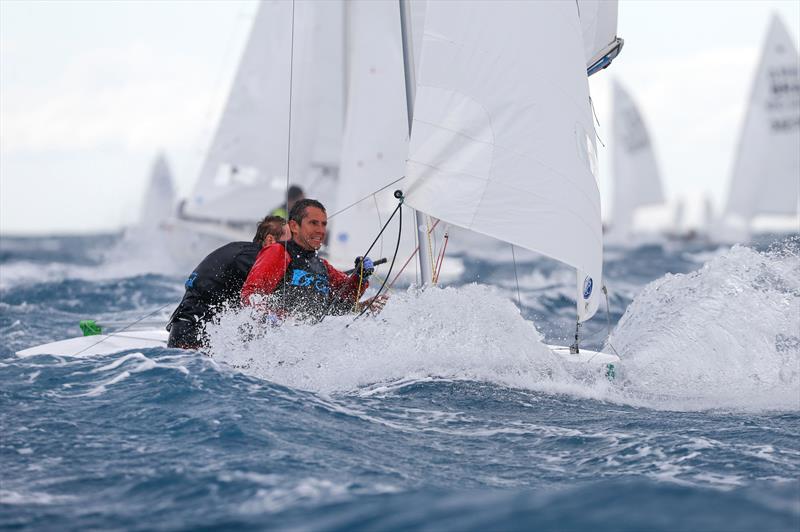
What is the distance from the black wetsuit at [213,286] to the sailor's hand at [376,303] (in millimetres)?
664

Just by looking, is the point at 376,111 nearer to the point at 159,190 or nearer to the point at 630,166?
the point at 630,166

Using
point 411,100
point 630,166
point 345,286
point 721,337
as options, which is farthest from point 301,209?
point 630,166

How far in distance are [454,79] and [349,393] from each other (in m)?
1.59

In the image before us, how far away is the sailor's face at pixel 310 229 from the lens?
4969 millimetres

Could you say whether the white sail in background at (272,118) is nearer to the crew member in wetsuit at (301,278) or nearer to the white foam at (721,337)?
the crew member in wetsuit at (301,278)

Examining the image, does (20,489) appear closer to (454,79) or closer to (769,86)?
(454,79)

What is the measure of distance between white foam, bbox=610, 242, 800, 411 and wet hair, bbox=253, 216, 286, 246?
6.53ft

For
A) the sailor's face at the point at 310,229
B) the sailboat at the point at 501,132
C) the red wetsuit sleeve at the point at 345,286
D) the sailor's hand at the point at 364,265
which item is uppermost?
the sailboat at the point at 501,132

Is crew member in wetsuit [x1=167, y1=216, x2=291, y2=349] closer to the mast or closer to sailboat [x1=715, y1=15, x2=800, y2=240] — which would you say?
the mast

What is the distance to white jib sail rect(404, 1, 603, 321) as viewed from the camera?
459cm

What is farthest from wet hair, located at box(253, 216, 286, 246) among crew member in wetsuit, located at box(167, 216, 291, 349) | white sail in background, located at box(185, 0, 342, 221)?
white sail in background, located at box(185, 0, 342, 221)

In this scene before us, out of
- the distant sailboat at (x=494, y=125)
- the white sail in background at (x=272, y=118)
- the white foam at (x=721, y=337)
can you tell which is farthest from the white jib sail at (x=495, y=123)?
the white sail in background at (x=272, y=118)

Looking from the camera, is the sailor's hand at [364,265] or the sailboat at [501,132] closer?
the sailboat at [501,132]

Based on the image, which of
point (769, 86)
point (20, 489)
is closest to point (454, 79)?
point (20, 489)
